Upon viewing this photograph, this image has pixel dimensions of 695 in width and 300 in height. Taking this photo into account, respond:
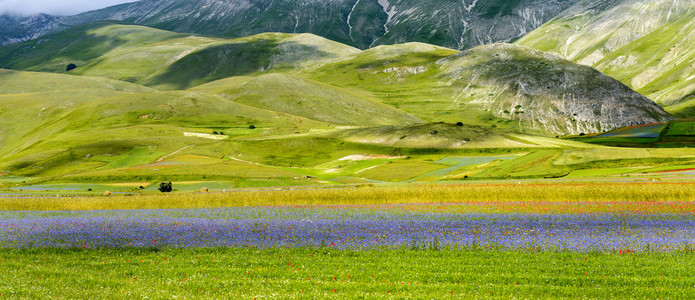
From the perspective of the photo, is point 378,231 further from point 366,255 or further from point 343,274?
point 343,274

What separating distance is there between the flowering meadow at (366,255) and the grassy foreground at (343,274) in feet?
0.25

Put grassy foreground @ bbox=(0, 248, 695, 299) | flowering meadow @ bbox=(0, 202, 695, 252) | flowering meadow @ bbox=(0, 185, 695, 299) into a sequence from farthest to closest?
flowering meadow @ bbox=(0, 202, 695, 252) → flowering meadow @ bbox=(0, 185, 695, 299) → grassy foreground @ bbox=(0, 248, 695, 299)

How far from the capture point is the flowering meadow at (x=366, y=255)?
20.1m

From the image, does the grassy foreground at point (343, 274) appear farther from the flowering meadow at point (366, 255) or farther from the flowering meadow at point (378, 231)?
the flowering meadow at point (378, 231)

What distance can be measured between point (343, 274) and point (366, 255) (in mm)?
4225

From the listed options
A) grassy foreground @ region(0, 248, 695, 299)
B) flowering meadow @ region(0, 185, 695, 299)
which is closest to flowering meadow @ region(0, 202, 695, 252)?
flowering meadow @ region(0, 185, 695, 299)

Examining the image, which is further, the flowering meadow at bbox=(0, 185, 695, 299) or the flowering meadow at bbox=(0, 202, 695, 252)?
the flowering meadow at bbox=(0, 202, 695, 252)

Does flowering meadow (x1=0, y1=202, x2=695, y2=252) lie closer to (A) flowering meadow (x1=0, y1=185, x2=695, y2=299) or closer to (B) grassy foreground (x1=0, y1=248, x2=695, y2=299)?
(A) flowering meadow (x1=0, y1=185, x2=695, y2=299)

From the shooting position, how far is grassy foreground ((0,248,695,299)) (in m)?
19.6

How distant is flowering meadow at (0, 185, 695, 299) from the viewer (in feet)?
66.0

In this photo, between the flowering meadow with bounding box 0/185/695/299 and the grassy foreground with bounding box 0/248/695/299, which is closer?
the grassy foreground with bounding box 0/248/695/299

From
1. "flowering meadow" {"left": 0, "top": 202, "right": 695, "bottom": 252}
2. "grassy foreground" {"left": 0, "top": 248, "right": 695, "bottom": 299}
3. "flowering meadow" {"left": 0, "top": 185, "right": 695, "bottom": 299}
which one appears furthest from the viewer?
"flowering meadow" {"left": 0, "top": 202, "right": 695, "bottom": 252}

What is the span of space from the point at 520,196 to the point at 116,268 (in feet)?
141

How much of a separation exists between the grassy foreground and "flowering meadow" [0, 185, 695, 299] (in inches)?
3.0
